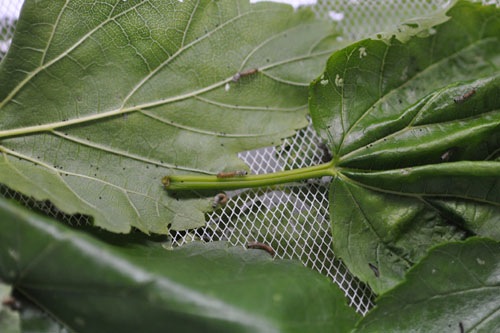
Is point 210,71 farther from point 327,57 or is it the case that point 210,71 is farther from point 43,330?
point 43,330

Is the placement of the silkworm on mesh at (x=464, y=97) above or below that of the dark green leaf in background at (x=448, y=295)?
above

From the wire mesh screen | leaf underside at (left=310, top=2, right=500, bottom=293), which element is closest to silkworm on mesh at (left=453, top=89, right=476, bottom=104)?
leaf underside at (left=310, top=2, right=500, bottom=293)

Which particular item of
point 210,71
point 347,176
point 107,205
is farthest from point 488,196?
point 107,205

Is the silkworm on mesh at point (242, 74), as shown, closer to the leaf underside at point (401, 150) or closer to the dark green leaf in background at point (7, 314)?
the leaf underside at point (401, 150)

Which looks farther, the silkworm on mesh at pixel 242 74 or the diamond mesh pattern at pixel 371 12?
the diamond mesh pattern at pixel 371 12

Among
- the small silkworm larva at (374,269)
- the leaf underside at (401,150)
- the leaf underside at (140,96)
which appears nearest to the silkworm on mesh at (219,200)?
the leaf underside at (140,96)

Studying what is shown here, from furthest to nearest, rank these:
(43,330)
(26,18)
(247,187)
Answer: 1. (247,187)
2. (26,18)
3. (43,330)

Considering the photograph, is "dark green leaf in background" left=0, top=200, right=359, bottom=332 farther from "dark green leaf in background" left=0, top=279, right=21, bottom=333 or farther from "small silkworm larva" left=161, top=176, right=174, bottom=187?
"small silkworm larva" left=161, top=176, right=174, bottom=187
